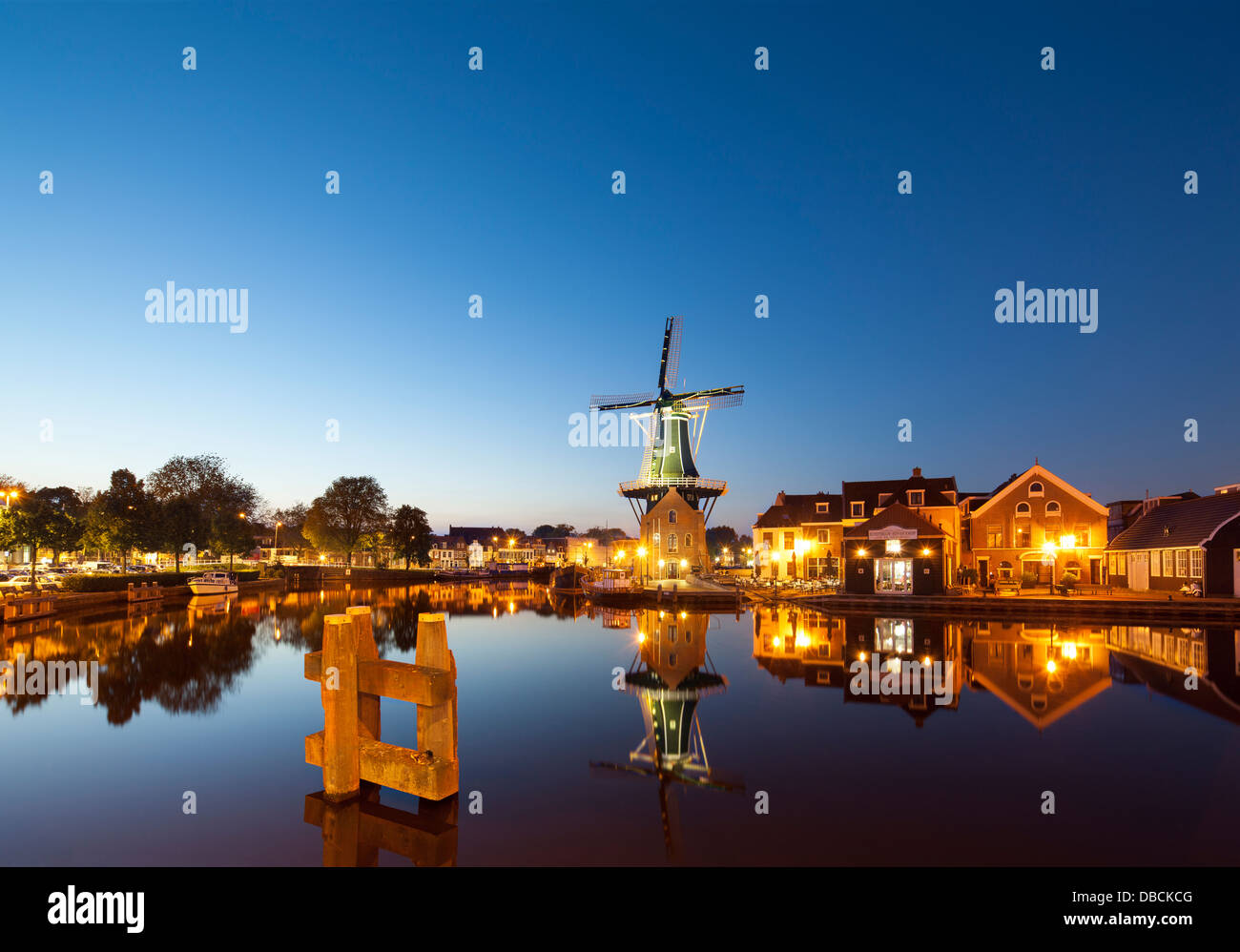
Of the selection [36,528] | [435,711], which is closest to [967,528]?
[435,711]

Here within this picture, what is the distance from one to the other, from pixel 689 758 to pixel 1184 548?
3751cm

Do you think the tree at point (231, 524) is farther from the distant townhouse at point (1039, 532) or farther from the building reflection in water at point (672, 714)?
the distant townhouse at point (1039, 532)

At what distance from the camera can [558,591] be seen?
2400 inches

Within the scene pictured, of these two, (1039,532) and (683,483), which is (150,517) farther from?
(1039,532)

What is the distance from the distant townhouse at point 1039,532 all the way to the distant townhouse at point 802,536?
10.7 meters

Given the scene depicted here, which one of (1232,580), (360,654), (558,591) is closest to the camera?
(360,654)

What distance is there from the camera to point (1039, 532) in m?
44.5

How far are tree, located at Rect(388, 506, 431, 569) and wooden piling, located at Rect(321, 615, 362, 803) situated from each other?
84.1 m

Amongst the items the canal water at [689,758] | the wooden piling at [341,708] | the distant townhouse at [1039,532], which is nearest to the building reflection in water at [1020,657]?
the canal water at [689,758]

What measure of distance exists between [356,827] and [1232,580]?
141ft

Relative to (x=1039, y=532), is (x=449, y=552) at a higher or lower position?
lower

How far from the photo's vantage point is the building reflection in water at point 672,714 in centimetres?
1125
